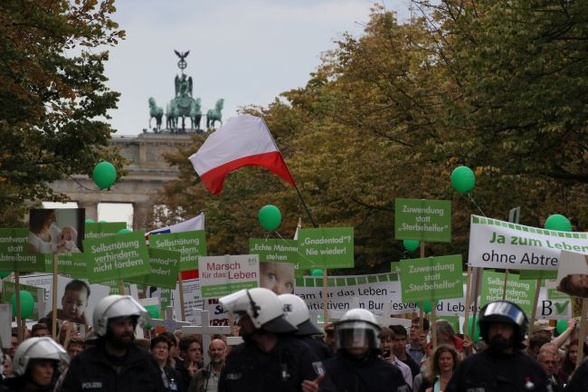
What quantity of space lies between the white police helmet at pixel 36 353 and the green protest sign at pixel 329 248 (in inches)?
438

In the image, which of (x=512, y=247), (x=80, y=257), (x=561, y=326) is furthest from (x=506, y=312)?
(x=561, y=326)

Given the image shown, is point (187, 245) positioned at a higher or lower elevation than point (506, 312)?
higher

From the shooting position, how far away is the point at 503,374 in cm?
1198

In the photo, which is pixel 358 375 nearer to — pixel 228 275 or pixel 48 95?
pixel 228 275

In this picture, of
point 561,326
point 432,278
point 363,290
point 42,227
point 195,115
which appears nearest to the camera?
point 432,278

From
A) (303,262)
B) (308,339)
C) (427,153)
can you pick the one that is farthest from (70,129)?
(308,339)

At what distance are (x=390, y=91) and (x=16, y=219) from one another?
10.7m

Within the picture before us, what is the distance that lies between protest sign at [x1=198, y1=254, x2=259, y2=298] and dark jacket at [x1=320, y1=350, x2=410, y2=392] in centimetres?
960

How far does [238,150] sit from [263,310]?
54.4ft

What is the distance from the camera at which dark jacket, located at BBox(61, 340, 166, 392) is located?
37.8 feet

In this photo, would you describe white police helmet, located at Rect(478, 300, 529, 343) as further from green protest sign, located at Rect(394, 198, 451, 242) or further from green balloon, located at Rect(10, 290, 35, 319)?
green balloon, located at Rect(10, 290, 35, 319)

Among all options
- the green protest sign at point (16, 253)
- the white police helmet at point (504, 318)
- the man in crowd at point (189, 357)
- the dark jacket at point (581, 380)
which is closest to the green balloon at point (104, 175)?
the green protest sign at point (16, 253)

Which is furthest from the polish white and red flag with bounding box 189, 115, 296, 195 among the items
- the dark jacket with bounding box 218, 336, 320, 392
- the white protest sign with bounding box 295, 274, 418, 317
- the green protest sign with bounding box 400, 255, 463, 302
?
the dark jacket with bounding box 218, 336, 320, 392

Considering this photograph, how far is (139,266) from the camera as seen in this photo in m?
20.5
